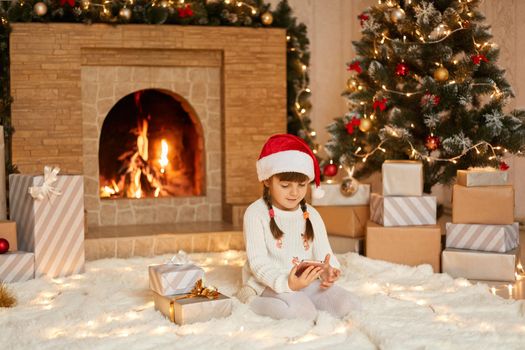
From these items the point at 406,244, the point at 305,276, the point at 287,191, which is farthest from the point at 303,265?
the point at 406,244

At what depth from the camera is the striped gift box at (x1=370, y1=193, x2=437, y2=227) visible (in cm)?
417

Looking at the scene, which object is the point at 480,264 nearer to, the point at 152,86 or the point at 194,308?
the point at 194,308

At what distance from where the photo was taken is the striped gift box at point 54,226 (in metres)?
3.89

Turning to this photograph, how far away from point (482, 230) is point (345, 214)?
867mm

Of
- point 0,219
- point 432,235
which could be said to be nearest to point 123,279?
point 0,219

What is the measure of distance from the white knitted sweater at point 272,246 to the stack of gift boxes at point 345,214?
3.62ft

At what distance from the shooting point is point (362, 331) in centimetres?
278

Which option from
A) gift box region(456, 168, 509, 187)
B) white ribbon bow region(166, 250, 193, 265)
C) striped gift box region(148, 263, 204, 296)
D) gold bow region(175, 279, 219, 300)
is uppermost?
gift box region(456, 168, 509, 187)

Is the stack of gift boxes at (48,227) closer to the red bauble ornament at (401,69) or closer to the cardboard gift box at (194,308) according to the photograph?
the cardboard gift box at (194,308)

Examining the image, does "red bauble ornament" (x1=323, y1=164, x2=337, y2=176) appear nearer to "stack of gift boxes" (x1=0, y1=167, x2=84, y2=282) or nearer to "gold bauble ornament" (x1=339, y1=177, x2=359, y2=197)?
"gold bauble ornament" (x1=339, y1=177, x2=359, y2=197)

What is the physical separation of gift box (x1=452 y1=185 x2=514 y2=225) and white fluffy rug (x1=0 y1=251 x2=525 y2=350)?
49 cm

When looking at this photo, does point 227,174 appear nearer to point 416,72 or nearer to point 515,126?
point 416,72

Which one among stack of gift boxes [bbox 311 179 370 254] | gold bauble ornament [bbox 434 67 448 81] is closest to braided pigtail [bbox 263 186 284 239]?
stack of gift boxes [bbox 311 179 370 254]

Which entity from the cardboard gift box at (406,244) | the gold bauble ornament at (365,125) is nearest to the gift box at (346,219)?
the cardboard gift box at (406,244)
